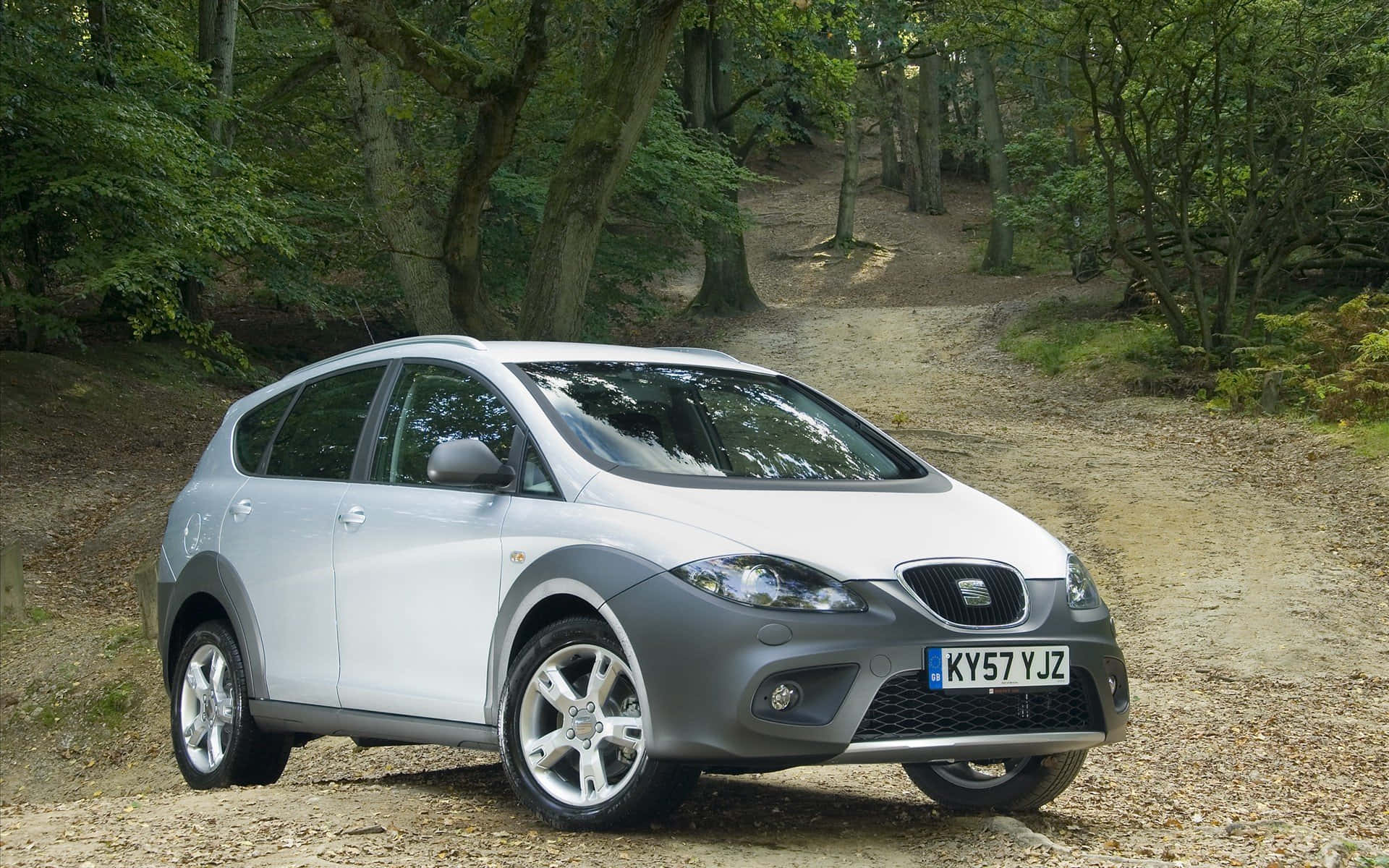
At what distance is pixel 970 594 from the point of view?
4.25 m

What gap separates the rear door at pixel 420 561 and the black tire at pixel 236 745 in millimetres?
756

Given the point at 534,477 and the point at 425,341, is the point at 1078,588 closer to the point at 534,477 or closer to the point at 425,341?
the point at 534,477

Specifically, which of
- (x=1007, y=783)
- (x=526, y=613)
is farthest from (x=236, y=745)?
(x=1007, y=783)

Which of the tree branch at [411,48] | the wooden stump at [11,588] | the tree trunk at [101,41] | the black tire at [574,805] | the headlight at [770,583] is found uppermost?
the tree trunk at [101,41]

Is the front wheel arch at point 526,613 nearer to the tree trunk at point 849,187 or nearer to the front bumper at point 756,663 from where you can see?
the front bumper at point 756,663

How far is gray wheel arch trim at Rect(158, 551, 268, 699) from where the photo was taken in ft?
18.5

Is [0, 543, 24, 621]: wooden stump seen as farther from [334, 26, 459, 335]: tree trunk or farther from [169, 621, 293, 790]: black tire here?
[169, 621, 293, 790]: black tire

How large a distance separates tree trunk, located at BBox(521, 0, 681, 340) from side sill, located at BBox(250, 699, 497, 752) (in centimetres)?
708

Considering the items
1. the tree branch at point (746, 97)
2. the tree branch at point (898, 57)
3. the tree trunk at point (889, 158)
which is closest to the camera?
the tree branch at point (746, 97)

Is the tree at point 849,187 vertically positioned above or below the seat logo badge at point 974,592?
above

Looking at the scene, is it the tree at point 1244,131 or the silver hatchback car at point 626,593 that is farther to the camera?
the tree at point 1244,131

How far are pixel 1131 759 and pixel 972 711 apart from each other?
2677 mm

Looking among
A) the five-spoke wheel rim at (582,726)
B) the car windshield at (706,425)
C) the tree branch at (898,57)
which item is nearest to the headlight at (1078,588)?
the car windshield at (706,425)

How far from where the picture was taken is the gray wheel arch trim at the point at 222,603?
5648 mm
